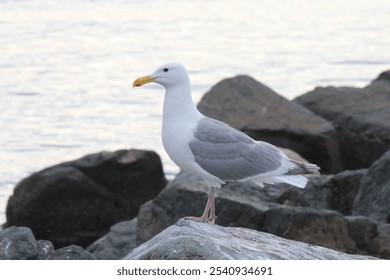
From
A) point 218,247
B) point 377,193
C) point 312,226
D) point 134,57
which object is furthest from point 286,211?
point 134,57

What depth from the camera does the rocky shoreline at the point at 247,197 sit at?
9.37 m

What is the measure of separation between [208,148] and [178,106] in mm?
403

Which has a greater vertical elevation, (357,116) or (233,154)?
(233,154)

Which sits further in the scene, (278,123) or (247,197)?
(278,123)

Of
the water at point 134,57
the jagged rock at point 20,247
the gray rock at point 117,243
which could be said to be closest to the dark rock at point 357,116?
the water at point 134,57

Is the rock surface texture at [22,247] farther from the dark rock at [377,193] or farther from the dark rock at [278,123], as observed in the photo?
the dark rock at [278,123]

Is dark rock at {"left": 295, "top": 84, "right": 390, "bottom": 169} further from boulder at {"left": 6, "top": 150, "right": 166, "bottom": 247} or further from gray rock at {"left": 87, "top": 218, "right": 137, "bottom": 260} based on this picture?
gray rock at {"left": 87, "top": 218, "right": 137, "bottom": 260}

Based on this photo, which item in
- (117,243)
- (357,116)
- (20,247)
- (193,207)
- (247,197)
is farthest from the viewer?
(357,116)

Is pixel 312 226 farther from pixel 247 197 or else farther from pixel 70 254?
pixel 70 254

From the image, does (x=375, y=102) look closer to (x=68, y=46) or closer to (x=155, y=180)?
(x=155, y=180)

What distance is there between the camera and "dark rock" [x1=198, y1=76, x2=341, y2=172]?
1536 centimetres

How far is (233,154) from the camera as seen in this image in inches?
363

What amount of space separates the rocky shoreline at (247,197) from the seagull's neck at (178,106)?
1.07 metres

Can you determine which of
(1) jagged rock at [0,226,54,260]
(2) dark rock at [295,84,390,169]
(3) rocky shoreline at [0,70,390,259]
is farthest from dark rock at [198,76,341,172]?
(1) jagged rock at [0,226,54,260]
